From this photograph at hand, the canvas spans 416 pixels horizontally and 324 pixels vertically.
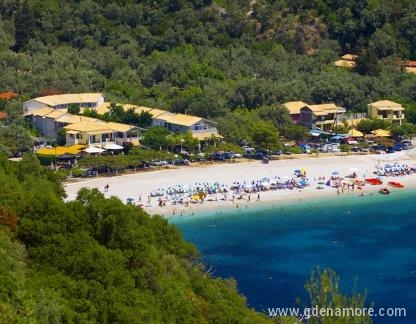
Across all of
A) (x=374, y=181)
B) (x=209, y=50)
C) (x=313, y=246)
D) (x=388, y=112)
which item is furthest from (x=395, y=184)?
(x=209, y=50)

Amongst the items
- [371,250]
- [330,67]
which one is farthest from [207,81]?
[371,250]

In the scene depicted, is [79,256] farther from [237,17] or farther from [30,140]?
[237,17]

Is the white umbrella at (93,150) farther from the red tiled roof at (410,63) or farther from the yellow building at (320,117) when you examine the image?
the red tiled roof at (410,63)

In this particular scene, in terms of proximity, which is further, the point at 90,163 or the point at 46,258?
the point at 90,163

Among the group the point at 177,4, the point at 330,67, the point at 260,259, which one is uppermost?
the point at 177,4

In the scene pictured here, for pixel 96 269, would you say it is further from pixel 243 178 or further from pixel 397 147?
pixel 397 147

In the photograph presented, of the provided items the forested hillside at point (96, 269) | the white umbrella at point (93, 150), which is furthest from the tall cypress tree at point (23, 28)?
the forested hillside at point (96, 269)
